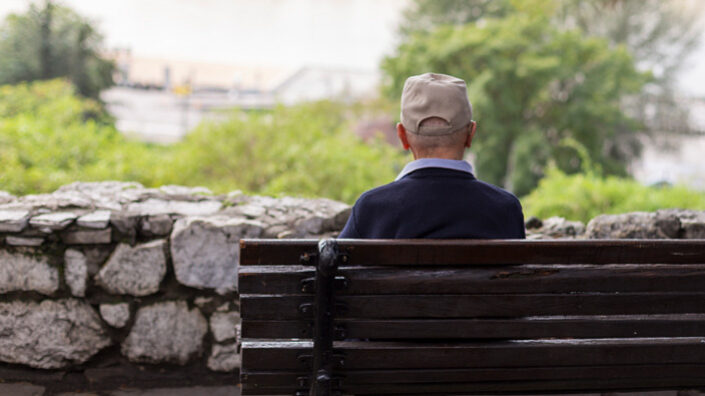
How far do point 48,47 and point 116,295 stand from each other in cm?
2457

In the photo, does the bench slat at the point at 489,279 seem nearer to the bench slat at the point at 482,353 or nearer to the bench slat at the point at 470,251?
the bench slat at the point at 470,251

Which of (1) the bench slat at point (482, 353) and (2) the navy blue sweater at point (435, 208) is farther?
(2) the navy blue sweater at point (435, 208)

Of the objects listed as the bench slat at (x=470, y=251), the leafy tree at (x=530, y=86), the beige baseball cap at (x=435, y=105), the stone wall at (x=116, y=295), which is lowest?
the stone wall at (x=116, y=295)

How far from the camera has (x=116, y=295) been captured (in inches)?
113

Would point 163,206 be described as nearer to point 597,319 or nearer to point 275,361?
point 275,361

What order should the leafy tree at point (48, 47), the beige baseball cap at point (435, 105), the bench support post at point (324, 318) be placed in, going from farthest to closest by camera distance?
the leafy tree at point (48, 47), the beige baseball cap at point (435, 105), the bench support post at point (324, 318)

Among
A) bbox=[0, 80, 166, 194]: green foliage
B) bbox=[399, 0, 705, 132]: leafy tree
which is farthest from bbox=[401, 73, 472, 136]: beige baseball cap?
bbox=[399, 0, 705, 132]: leafy tree

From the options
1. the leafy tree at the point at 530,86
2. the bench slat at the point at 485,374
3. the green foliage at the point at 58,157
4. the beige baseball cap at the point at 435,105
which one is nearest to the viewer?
the bench slat at the point at 485,374

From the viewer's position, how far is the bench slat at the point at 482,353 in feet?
5.53

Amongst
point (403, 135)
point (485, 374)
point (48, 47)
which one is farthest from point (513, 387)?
point (48, 47)

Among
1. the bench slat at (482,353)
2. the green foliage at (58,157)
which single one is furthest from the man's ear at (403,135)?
the green foliage at (58,157)

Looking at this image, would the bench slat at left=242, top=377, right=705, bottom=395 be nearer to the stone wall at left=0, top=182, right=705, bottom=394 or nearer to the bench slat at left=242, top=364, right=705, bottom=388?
the bench slat at left=242, top=364, right=705, bottom=388

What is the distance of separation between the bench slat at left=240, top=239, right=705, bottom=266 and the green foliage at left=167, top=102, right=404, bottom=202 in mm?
7831

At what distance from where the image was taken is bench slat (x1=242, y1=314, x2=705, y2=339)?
1669 millimetres
